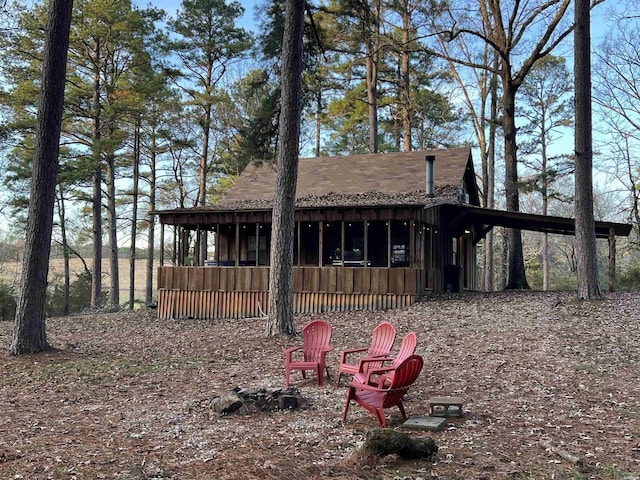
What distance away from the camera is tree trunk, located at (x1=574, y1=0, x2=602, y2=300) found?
1185 centimetres

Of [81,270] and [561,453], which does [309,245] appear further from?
[81,270]

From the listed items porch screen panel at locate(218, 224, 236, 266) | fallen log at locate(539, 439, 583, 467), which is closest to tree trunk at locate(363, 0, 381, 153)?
porch screen panel at locate(218, 224, 236, 266)

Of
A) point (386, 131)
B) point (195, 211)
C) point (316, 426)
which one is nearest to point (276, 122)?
point (195, 211)

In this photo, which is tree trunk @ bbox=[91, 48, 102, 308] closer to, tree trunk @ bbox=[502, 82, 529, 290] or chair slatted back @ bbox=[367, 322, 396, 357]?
tree trunk @ bbox=[502, 82, 529, 290]

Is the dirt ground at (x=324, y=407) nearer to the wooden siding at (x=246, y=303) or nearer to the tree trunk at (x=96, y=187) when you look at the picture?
the wooden siding at (x=246, y=303)

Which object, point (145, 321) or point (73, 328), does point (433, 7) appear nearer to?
point (145, 321)

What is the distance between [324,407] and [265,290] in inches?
372

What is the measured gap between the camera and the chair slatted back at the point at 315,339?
7133 mm

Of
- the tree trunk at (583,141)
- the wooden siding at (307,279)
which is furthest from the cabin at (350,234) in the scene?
the tree trunk at (583,141)

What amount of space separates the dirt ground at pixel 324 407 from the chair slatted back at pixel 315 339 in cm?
41

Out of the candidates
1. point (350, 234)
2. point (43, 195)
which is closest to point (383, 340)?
point (43, 195)

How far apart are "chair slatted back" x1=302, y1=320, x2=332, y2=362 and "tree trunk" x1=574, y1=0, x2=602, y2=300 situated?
296 inches

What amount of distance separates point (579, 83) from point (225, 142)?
17.2m

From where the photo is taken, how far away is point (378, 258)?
1694 cm
